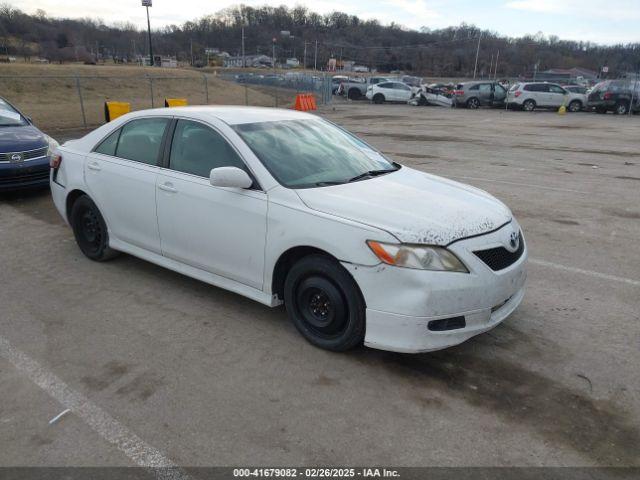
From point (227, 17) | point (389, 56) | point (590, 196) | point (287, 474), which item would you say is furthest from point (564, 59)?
point (287, 474)

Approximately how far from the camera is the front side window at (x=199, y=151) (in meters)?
4.09

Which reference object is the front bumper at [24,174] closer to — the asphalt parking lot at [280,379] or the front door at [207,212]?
the asphalt parking lot at [280,379]

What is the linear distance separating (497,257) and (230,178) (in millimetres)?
1921

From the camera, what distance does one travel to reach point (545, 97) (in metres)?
30.2

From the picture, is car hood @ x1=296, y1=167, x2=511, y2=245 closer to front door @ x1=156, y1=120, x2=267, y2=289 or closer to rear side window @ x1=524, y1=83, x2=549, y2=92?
front door @ x1=156, y1=120, x2=267, y2=289

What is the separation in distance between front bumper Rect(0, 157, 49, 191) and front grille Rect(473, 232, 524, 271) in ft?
23.5

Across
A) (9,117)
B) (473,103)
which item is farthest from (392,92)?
(9,117)

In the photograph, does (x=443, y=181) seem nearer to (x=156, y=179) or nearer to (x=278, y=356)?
(x=278, y=356)

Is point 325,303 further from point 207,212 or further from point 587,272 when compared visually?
point 587,272

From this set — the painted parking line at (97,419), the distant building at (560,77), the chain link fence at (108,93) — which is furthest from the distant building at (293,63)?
the painted parking line at (97,419)

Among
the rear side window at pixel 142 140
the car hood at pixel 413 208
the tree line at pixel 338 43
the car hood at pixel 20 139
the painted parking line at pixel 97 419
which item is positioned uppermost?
the tree line at pixel 338 43

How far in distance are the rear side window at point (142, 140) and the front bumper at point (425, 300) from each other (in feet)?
7.55

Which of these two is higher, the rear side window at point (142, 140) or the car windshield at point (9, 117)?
the rear side window at point (142, 140)

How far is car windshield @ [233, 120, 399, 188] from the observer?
13.0 feet
